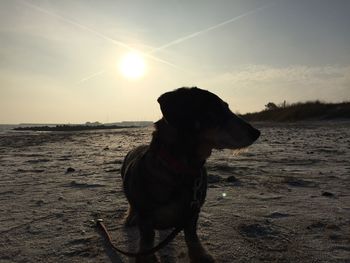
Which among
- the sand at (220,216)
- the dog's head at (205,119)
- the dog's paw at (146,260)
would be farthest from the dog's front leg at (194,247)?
the dog's head at (205,119)

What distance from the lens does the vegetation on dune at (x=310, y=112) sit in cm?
2773

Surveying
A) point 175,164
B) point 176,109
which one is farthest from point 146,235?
point 176,109

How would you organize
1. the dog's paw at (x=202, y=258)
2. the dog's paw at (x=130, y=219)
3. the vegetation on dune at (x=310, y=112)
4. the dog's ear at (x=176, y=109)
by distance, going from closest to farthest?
the dog's paw at (x=202, y=258)
the dog's ear at (x=176, y=109)
the dog's paw at (x=130, y=219)
the vegetation on dune at (x=310, y=112)

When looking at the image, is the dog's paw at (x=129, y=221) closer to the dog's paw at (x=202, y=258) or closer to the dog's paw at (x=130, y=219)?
the dog's paw at (x=130, y=219)

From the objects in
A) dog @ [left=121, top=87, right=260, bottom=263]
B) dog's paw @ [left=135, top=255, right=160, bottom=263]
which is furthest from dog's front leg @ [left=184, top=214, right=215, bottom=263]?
dog's paw @ [left=135, top=255, right=160, bottom=263]

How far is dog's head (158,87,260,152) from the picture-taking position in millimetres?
3373

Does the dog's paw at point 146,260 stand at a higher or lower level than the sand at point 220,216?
lower

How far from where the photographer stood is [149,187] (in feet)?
10.7

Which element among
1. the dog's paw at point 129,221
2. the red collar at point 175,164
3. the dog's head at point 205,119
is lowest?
the dog's paw at point 129,221

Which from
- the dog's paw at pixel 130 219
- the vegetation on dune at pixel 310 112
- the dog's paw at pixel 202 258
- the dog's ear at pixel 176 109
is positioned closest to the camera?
the dog's paw at pixel 202 258

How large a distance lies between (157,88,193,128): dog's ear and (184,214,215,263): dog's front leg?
31.8 inches

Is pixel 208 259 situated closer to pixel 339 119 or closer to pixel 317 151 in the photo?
pixel 317 151

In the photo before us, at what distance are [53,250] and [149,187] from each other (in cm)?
108

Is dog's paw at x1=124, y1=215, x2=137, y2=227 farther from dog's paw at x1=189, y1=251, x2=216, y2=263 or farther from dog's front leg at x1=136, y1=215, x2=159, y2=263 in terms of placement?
dog's paw at x1=189, y1=251, x2=216, y2=263
